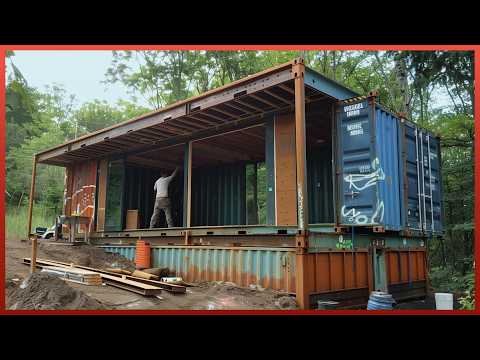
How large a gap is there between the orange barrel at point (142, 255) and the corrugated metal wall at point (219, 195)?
5.34 metres

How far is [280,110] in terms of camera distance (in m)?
10.5

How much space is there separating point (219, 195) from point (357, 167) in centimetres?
858

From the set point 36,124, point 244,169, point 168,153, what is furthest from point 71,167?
point 36,124

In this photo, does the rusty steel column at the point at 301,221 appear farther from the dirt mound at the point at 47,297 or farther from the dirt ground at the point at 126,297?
the dirt mound at the point at 47,297

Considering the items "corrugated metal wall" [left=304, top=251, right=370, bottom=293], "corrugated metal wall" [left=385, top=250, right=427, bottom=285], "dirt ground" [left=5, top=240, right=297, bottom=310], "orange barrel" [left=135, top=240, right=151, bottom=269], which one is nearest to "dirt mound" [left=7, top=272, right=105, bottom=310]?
"dirt ground" [left=5, top=240, right=297, bottom=310]

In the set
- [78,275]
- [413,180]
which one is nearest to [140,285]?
[78,275]

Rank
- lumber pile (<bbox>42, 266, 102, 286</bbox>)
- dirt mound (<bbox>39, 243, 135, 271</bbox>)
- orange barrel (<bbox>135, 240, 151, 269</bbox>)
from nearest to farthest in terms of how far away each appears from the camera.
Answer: lumber pile (<bbox>42, 266, 102, 286</bbox>) < orange barrel (<bbox>135, 240, 151, 269</bbox>) < dirt mound (<bbox>39, 243, 135, 271</bbox>)

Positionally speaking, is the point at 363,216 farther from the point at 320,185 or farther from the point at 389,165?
the point at 320,185

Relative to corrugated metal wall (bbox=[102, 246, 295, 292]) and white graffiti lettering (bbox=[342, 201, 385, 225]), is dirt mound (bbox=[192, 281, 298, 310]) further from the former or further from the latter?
white graffiti lettering (bbox=[342, 201, 385, 225])

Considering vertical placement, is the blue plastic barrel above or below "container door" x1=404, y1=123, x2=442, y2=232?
below

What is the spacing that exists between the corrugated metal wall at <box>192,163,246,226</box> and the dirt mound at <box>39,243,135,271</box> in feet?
16.3

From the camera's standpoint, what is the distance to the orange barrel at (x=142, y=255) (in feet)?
38.3

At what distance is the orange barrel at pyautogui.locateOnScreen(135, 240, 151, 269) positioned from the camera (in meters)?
11.7

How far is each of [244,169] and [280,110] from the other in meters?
6.45
